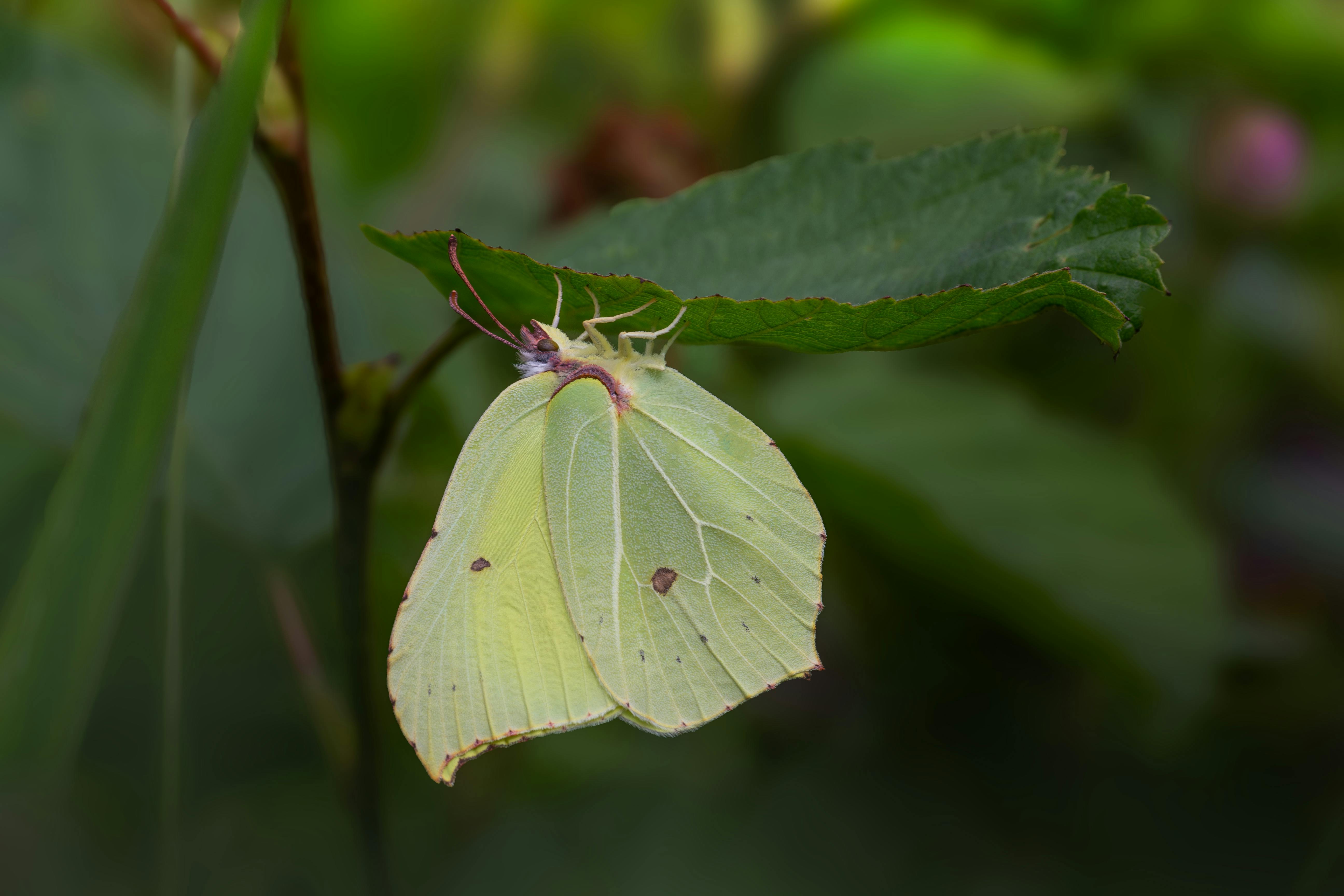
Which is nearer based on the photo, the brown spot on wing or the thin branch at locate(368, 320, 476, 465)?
the thin branch at locate(368, 320, 476, 465)

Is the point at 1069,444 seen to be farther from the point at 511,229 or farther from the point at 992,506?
the point at 511,229

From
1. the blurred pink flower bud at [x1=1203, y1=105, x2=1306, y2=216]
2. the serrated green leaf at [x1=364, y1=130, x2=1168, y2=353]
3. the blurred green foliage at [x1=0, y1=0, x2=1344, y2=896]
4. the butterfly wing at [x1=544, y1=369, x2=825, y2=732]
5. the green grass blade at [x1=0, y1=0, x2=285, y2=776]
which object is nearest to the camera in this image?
the green grass blade at [x1=0, y1=0, x2=285, y2=776]

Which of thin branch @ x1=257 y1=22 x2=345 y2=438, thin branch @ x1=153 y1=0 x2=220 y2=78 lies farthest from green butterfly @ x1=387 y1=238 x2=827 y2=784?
thin branch @ x1=153 y1=0 x2=220 y2=78

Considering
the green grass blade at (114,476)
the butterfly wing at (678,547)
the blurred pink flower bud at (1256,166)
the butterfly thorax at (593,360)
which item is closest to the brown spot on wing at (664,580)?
the butterfly wing at (678,547)

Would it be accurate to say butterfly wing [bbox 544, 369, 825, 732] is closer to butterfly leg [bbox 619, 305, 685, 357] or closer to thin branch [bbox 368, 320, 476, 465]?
butterfly leg [bbox 619, 305, 685, 357]

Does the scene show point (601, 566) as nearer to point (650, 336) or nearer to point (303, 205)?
point (650, 336)

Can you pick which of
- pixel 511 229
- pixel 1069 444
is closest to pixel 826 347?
pixel 1069 444

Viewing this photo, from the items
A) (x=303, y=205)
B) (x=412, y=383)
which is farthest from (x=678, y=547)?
(x=303, y=205)
